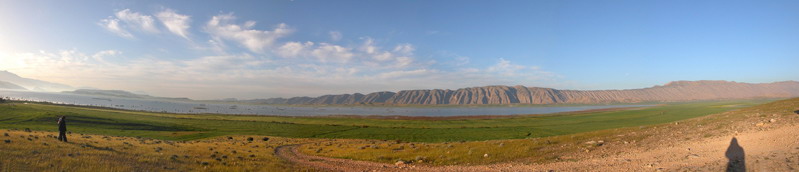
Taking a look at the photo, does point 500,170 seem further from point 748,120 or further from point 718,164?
point 748,120

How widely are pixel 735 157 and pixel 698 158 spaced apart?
3.97 ft

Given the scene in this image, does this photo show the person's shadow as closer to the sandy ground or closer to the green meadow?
the sandy ground

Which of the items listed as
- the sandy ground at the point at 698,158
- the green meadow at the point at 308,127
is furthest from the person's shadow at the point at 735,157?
the green meadow at the point at 308,127

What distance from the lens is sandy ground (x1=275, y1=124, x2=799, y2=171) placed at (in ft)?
42.1

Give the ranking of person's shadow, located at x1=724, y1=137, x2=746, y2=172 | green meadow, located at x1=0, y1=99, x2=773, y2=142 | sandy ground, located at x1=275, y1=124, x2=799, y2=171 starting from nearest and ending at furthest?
person's shadow, located at x1=724, y1=137, x2=746, y2=172
sandy ground, located at x1=275, y1=124, x2=799, y2=171
green meadow, located at x1=0, y1=99, x2=773, y2=142

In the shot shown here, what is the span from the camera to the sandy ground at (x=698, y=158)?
42.1 ft

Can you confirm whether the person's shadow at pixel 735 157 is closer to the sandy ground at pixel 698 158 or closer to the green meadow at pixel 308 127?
the sandy ground at pixel 698 158

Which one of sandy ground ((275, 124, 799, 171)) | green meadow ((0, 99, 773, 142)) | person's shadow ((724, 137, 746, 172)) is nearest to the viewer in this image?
person's shadow ((724, 137, 746, 172))

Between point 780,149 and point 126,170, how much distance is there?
28.0 meters

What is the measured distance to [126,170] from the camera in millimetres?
13492

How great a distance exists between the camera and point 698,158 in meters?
14.6

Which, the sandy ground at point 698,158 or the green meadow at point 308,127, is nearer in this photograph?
the sandy ground at point 698,158

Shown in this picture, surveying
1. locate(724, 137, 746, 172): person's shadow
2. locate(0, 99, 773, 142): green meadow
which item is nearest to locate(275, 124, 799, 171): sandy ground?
locate(724, 137, 746, 172): person's shadow

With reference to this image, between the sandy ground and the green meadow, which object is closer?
the sandy ground
